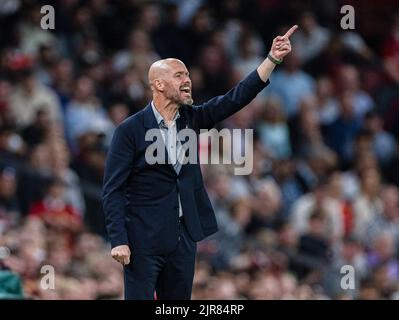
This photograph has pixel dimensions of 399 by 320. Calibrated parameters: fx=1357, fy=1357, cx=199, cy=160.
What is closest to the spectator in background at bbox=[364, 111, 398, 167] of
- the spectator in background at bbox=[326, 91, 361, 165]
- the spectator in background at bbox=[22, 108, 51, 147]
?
the spectator in background at bbox=[326, 91, 361, 165]

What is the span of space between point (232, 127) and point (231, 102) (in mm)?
5674

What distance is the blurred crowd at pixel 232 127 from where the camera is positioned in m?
10.6

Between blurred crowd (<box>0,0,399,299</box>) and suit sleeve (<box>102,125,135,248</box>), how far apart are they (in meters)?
1.81

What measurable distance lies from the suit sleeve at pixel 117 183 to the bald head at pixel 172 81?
0.98ft

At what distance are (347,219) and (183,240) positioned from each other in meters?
5.46

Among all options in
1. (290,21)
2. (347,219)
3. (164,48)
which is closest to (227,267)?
(347,219)

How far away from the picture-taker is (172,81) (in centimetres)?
698

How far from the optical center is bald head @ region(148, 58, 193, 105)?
22.9 ft

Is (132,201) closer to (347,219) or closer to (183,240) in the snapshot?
(183,240)

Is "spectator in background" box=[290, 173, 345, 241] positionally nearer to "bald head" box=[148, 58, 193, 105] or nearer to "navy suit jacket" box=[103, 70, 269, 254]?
"navy suit jacket" box=[103, 70, 269, 254]

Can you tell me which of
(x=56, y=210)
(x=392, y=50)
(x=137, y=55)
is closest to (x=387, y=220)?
(x=137, y=55)

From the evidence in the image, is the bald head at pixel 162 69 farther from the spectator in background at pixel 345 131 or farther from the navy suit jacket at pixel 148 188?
the spectator in background at pixel 345 131

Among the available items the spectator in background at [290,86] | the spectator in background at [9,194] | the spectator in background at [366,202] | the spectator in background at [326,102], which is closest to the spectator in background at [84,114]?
the spectator in background at [9,194]

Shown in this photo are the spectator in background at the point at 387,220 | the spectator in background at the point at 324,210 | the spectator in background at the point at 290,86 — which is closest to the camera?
the spectator in background at the point at 324,210
